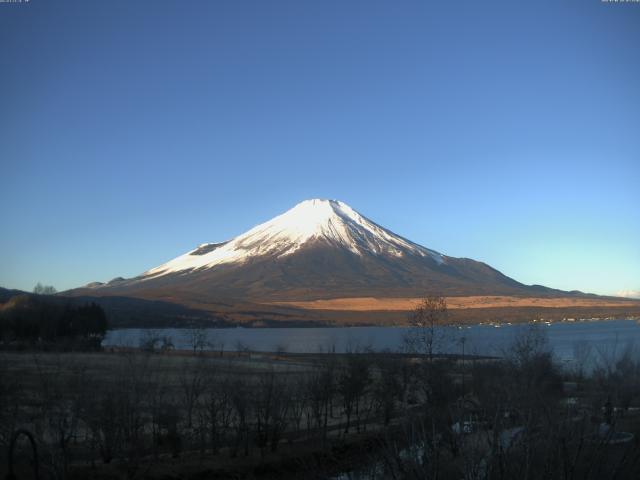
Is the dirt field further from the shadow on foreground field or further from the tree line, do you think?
the shadow on foreground field

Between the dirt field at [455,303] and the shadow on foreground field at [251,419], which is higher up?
the dirt field at [455,303]

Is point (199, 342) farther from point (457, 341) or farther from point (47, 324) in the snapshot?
point (457, 341)

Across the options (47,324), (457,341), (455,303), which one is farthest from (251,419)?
(455,303)

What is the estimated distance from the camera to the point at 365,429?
2242cm

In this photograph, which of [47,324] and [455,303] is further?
[455,303]

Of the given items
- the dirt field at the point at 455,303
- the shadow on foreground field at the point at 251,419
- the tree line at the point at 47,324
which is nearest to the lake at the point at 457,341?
the tree line at the point at 47,324

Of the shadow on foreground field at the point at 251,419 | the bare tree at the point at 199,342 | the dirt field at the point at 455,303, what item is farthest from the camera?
the dirt field at the point at 455,303

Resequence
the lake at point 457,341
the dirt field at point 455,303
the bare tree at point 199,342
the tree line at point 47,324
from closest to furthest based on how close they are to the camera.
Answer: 1. the lake at point 457,341
2. the tree line at point 47,324
3. the bare tree at point 199,342
4. the dirt field at point 455,303

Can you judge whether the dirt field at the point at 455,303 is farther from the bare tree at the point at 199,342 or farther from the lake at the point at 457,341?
the bare tree at the point at 199,342

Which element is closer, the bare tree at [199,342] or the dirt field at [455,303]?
the bare tree at [199,342]

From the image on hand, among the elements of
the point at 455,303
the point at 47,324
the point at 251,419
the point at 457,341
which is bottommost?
the point at 457,341

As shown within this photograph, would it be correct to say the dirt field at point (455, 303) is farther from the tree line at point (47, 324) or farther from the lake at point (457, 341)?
the tree line at point (47, 324)

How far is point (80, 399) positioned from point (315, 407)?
851 centimetres

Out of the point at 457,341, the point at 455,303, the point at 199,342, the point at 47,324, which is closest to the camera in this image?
the point at 199,342
